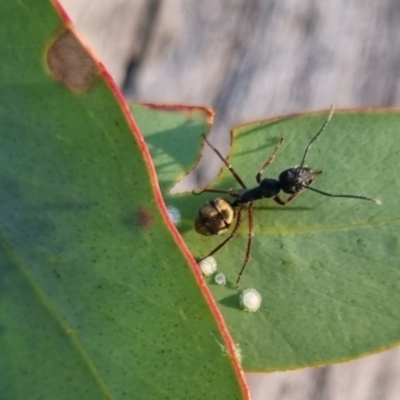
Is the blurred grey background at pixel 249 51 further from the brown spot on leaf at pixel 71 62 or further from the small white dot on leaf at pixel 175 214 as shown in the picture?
the brown spot on leaf at pixel 71 62

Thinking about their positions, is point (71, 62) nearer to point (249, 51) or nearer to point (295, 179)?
point (295, 179)

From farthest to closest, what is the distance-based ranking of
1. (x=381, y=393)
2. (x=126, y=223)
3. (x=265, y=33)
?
1. (x=265, y=33)
2. (x=381, y=393)
3. (x=126, y=223)

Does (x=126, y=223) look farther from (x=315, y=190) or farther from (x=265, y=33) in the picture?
(x=265, y=33)

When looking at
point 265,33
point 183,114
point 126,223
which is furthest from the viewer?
point 265,33

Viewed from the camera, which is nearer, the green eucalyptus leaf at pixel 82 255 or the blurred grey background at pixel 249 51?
the green eucalyptus leaf at pixel 82 255

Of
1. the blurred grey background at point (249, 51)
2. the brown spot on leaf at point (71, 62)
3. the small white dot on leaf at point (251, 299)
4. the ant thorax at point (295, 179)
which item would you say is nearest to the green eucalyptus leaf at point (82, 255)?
the brown spot on leaf at point (71, 62)

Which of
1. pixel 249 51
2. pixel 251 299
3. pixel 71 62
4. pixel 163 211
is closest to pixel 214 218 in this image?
pixel 251 299

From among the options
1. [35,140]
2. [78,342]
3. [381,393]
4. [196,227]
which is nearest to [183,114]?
[196,227]

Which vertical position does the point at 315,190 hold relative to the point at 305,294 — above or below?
above
